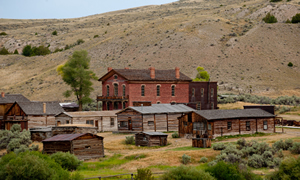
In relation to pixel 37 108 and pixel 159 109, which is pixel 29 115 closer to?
pixel 37 108

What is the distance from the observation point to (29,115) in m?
50.8

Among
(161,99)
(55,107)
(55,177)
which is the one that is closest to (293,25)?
(161,99)

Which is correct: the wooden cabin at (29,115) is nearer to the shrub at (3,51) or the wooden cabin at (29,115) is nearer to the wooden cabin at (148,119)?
the wooden cabin at (148,119)

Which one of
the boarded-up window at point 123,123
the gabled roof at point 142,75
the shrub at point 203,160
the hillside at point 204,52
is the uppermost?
the hillside at point 204,52

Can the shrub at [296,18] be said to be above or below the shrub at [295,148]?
above

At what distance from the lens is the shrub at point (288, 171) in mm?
22703

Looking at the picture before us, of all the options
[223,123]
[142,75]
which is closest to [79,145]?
[223,123]

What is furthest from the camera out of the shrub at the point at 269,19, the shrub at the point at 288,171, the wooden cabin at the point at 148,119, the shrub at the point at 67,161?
the shrub at the point at 269,19

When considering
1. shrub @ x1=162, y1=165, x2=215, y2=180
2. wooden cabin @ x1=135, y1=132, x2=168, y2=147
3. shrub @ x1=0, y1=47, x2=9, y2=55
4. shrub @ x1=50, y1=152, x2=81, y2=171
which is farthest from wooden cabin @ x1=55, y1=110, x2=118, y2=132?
shrub @ x1=0, y1=47, x2=9, y2=55

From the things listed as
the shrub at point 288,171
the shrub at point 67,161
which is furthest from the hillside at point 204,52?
the shrub at point 288,171

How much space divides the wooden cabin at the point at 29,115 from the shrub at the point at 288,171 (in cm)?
3499

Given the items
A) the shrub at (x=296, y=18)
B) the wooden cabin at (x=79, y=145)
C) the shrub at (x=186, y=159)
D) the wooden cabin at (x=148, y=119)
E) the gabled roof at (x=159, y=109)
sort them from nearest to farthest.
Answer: the shrub at (x=186, y=159), the wooden cabin at (x=79, y=145), the wooden cabin at (x=148, y=119), the gabled roof at (x=159, y=109), the shrub at (x=296, y=18)

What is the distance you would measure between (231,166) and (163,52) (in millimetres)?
79056

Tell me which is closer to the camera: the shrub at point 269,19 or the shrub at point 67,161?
the shrub at point 67,161
